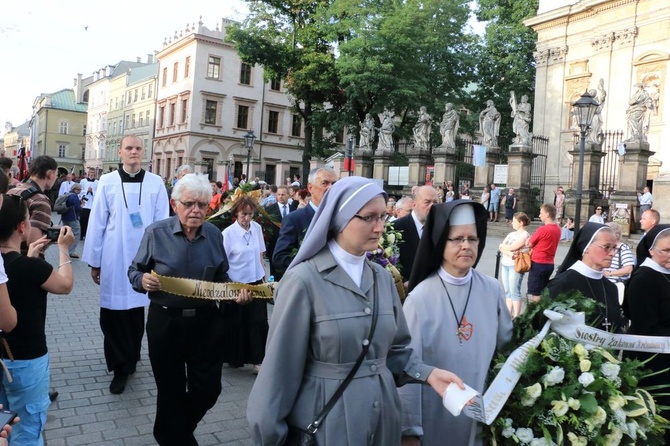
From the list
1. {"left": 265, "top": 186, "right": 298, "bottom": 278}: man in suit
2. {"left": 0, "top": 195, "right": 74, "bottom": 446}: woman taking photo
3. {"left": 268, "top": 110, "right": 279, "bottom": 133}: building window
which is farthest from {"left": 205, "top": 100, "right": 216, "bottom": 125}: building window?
{"left": 0, "top": 195, "right": 74, "bottom": 446}: woman taking photo

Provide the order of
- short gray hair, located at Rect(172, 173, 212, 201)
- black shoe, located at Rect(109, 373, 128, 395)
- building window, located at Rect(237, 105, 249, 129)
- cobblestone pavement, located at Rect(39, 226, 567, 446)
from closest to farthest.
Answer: short gray hair, located at Rect(172, 173, 212, 201), cobblestone pavement, located at Rect(39, 226, 567, 446), black shoe, located at Rect(109, 373, 128, 395), building window, located at Rect(237, 105, 249, 129)

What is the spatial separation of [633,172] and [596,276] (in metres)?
19.2

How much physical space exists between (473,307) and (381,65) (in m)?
29.0

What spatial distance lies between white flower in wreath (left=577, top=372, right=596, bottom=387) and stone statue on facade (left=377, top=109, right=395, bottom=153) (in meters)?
Answer: 29.7

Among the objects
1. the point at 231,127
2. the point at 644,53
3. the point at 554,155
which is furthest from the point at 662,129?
the point at 231,127

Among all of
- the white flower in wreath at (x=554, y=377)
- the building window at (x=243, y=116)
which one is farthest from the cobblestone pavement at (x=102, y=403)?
the building window at (x=243, y=116)

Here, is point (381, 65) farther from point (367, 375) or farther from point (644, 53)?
point (367, 375)

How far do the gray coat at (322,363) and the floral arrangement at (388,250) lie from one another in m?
2.92

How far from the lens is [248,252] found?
657 cm

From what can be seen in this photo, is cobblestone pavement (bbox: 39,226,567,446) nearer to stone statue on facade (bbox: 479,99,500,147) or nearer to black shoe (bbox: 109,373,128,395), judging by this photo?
black shoe (bbox: 109,373,128,395)

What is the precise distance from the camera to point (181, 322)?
161 inches

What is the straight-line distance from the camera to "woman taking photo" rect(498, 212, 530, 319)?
10.1 metres

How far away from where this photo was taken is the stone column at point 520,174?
2472cm

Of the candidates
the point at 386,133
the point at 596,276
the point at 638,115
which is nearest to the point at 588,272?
the point at 596,276
